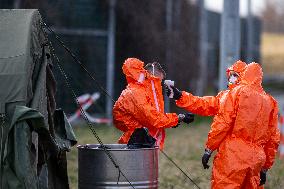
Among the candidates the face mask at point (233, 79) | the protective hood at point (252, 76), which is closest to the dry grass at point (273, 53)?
the face mask at point (233, 79)

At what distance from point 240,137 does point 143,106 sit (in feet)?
4.04

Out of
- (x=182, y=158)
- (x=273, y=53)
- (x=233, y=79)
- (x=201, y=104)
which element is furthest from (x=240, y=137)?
(x=273, y=53)

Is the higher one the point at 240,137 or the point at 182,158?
the point at 240,137

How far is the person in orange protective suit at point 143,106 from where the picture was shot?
10773 mm

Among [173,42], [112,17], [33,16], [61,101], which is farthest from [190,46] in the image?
[33,16]

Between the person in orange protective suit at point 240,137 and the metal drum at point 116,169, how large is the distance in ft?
3.21

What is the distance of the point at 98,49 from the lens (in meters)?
27.8

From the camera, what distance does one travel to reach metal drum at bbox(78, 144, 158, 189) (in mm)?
9344

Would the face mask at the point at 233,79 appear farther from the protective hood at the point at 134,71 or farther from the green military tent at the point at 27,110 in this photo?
the green military tent at the point at 27,110

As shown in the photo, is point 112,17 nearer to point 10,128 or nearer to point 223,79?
point 223,79

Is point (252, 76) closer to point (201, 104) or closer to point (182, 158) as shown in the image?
point (201, 104)

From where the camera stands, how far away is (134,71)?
11242 millimetres

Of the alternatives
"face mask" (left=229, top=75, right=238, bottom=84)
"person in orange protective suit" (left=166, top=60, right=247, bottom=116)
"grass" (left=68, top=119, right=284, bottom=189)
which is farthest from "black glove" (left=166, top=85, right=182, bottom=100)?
"grass" (left=68, top=119, right=284, bottom=189)

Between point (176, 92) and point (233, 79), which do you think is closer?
point (233, 79)
